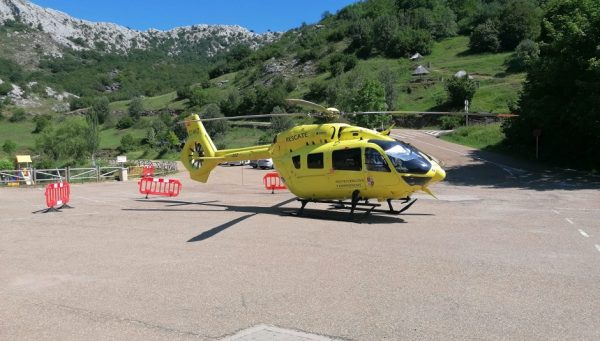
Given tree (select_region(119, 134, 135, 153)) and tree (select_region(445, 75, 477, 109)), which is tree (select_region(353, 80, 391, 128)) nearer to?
tree (select_region(445, 75, 477, 109))

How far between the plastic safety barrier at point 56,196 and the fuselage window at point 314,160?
919cm

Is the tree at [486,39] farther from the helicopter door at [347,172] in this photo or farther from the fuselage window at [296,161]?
the helicopter door at [347,172]

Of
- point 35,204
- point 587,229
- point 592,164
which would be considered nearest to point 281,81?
point 592,164

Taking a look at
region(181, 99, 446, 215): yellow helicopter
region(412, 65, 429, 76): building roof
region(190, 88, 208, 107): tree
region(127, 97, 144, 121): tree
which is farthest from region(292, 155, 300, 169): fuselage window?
region(127, 97, 144, 121): tree

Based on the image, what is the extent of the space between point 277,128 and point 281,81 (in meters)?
47.6

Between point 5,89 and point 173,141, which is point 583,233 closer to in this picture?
point 173,141

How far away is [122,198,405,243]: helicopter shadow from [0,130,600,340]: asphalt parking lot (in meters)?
0.13

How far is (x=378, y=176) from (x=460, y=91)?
55027mm

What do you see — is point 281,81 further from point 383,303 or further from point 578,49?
point 383,303

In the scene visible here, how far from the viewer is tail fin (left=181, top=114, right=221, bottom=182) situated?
18.9 m

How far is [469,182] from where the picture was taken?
84.3 feet

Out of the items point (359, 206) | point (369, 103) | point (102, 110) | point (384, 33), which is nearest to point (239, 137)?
point (369, 103)

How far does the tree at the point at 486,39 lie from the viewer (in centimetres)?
10288

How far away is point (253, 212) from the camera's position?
1616cm
